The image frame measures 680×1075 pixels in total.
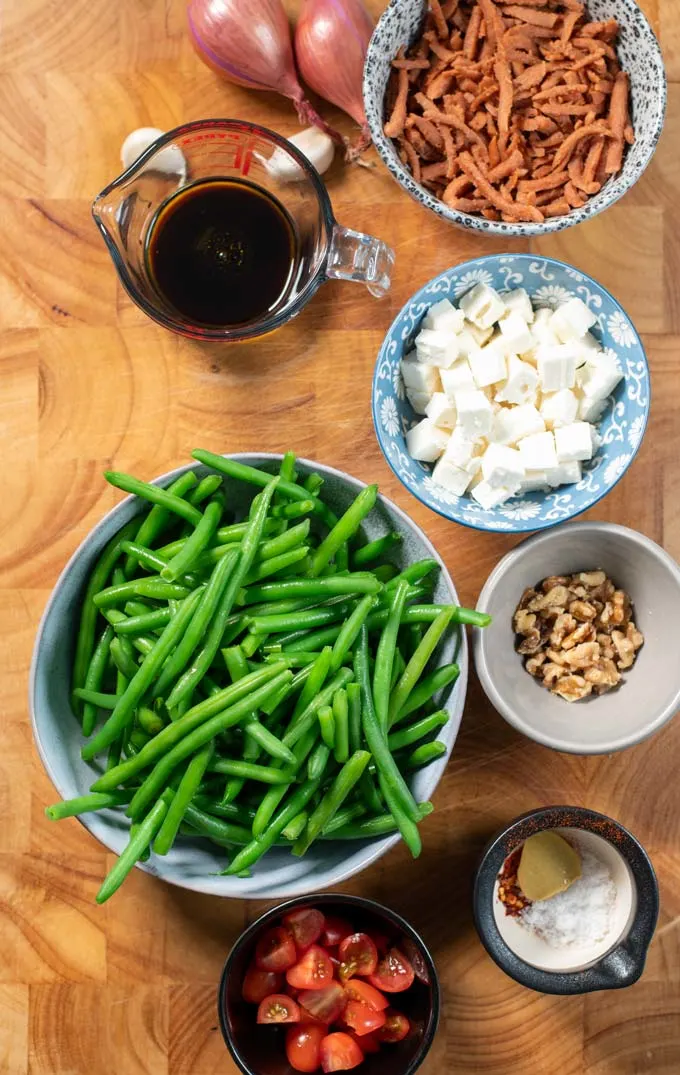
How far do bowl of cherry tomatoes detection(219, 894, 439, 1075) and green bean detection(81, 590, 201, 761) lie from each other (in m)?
0.35

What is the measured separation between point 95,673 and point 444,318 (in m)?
0.66

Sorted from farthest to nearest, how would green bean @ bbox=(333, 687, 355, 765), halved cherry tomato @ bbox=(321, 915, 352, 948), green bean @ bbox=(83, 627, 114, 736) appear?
halved cherry tomato @ bbox=(321, 915, 352, 948) → green bean @ bbox=(83, 627, 114, 736) → green bean @ bbox=(333, 687, 355, 765)

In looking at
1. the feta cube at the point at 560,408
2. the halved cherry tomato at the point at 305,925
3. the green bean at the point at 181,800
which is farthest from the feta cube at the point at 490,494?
the halved cherry tomato at the point at 305,925

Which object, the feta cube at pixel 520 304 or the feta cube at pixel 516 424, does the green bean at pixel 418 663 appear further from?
the feta cube at pixel 520 304

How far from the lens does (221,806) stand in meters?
1.24

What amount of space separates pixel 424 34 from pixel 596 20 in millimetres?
245

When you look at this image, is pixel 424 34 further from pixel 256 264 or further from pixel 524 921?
pixel 524 921

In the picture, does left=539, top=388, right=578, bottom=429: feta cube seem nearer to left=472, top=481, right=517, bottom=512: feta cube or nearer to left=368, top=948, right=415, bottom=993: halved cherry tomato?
left=472, top=481, right=517, bottom=512: feta cube

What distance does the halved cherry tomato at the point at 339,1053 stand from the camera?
134 cm

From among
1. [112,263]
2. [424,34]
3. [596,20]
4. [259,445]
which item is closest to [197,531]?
[259,445]

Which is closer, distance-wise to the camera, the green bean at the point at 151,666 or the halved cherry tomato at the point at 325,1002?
the green bean at the point at 151,666

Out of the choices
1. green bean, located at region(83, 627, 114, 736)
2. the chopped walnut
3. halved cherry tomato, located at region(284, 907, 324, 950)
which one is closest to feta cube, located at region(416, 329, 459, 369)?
the chopped walnut

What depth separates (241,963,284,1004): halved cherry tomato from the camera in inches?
54.2

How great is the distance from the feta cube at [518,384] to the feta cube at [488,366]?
0.01 metres
